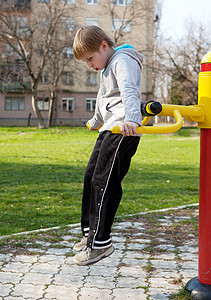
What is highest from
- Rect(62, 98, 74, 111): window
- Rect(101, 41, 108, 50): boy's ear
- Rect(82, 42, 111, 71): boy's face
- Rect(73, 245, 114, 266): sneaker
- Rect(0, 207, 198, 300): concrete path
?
Rect(62, 98, 74, 111): window

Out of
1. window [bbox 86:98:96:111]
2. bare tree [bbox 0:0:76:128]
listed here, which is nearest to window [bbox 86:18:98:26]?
window [bbox 86:98:96:111]

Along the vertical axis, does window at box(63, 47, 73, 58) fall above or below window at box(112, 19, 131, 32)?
below

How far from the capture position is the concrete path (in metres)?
3.04

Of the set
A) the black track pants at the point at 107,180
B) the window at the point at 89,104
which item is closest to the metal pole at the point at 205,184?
the black track pants at the point at 107,180

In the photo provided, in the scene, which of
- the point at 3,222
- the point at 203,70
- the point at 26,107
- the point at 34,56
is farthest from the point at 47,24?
the point at 203,70

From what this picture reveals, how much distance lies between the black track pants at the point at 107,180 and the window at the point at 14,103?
139 ft

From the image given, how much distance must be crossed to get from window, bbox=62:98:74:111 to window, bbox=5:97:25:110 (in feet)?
13.9

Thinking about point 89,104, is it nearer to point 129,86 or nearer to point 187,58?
point 187,58

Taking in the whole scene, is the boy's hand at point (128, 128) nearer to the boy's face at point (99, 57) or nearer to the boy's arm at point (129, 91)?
the boy's arm at point (129, 91)

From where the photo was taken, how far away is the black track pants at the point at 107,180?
287cm

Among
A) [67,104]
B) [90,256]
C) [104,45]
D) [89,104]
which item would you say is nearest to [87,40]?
[104,45]

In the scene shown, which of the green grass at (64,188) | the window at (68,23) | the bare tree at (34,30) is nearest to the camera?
the green grass at (64,188)

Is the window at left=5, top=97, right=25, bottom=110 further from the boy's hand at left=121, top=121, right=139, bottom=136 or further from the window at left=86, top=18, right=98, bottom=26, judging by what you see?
the boy's hand at left=121, top=121, right=139, bottom=136

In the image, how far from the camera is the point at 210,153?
2707 millimetres
